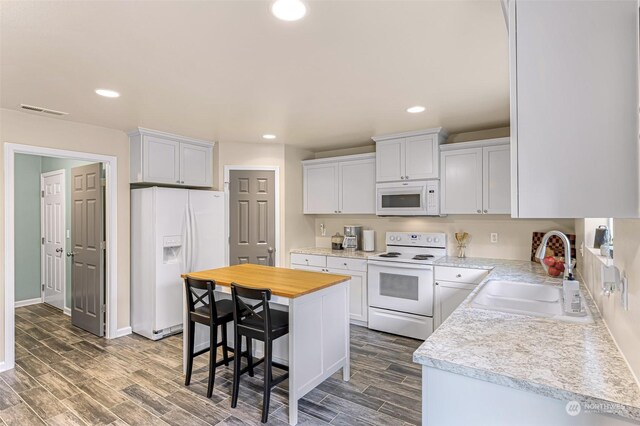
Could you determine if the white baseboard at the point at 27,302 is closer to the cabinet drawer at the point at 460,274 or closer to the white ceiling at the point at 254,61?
the white ceiling at the point at 254,61

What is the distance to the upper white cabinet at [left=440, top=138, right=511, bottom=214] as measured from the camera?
11.8ft

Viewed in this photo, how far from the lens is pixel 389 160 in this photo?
4.21m

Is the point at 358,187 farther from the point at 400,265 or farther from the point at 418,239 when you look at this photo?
the point at 400,265

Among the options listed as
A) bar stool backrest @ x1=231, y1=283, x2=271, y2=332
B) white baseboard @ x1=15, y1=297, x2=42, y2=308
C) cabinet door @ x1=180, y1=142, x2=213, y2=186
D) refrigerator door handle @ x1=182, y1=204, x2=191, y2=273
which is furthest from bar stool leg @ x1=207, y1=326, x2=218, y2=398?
white baseboard @ x1=15, y1=297, x2=42, y2=308

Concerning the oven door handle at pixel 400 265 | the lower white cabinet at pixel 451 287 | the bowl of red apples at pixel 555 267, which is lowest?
the lower white cabinet at pixel 451 287

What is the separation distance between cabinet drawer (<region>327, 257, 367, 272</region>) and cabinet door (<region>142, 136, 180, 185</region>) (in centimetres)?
219

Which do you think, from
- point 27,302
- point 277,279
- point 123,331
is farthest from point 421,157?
point 27,302

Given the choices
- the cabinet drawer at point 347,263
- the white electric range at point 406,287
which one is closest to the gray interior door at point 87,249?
the cabinet drawer at point 347,263

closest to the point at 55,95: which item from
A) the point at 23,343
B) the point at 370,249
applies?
the point at 23,343

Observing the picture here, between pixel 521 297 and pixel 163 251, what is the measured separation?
141 inches

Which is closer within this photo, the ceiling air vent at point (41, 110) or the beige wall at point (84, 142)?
the ceiling air vent at point (41, 110)

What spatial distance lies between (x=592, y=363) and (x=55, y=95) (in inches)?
148

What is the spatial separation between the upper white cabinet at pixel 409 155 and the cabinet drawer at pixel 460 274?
3.51 feet

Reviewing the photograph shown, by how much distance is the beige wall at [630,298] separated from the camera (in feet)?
3.52
